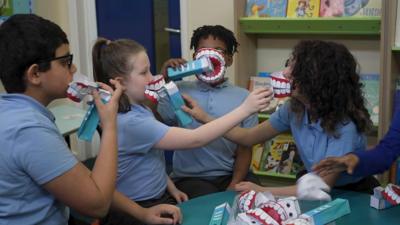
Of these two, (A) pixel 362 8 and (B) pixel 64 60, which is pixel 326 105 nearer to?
(B) pixel 64 60

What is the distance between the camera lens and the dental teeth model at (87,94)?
1.40 m

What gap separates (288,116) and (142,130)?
1.92 ft

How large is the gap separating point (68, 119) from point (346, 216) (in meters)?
2.06

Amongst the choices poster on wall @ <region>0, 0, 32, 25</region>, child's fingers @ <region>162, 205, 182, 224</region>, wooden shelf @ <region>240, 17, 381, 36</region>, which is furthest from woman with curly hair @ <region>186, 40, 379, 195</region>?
poster on wall @ <region>0, 0, 32, 25</region>

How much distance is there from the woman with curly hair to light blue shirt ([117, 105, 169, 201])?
0.33m

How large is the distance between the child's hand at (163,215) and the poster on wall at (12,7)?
221 cm

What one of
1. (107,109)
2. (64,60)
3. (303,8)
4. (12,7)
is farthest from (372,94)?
(12,7)

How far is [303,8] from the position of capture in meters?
2.94

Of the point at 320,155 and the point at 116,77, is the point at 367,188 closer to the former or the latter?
the point at 320,155

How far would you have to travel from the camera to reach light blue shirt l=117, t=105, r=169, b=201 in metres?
1.71

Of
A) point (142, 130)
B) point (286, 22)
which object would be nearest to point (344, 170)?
point (142, 130)

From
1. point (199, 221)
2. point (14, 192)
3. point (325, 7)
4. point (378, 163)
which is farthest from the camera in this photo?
point (325, 7)

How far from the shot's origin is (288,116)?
189cm

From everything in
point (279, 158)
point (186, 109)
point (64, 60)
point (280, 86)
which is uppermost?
point (64, 60)
